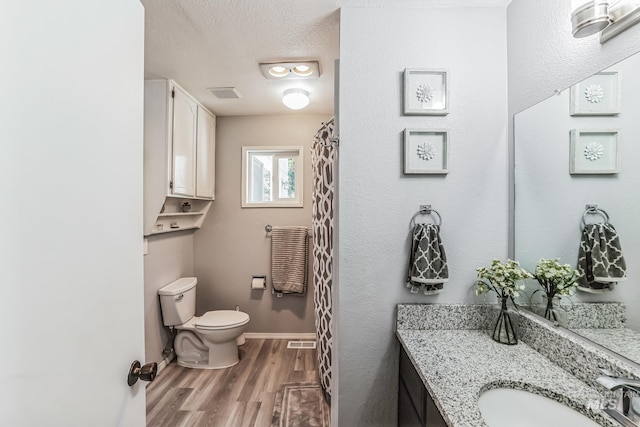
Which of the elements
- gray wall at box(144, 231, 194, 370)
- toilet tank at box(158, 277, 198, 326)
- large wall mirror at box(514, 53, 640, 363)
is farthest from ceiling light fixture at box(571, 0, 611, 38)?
toilet tank at box(158, 277, 198, 326)

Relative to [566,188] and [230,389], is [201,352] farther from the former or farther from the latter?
[566,188]

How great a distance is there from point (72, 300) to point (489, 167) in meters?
1.66

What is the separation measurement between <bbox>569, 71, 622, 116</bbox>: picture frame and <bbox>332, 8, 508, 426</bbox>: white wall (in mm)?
389

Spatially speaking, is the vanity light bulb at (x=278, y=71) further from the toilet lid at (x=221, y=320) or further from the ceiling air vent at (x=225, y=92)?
the toilet lid at (x=221, y=320)

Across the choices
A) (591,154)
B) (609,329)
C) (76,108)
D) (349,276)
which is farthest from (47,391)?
(591,154)

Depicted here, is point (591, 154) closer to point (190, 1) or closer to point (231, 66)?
point (190, 1)

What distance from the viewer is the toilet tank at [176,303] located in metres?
2.58

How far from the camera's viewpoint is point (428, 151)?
148 centimetres

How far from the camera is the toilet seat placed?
2.58 metres

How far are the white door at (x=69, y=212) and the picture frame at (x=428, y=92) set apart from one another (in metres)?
1.16

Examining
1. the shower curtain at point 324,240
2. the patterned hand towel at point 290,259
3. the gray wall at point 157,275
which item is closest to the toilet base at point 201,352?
the gray wall at point 157,275

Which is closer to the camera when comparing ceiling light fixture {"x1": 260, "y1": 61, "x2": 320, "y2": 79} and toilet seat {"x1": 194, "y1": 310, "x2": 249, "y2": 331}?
ceiling light fixture {"x1": 260, "y1": 61, "x2": 320, "y2": 79}

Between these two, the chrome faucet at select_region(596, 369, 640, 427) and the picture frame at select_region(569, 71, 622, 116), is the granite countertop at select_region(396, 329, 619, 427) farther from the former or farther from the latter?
the picture frame at select_region(569, 71, 622, 116)

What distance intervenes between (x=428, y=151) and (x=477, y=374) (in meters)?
0.97
